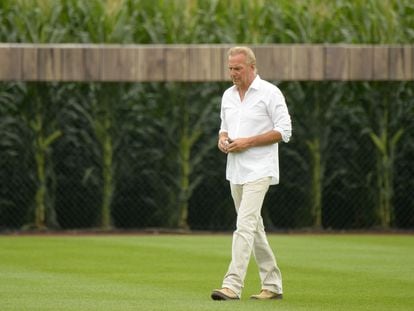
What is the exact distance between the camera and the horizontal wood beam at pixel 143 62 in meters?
16.0

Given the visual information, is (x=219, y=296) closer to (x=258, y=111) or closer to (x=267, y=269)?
(x=267, y=269)

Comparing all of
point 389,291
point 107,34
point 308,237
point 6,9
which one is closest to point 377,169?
point 308,237

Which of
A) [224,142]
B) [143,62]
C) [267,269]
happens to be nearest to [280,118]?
[224,142]

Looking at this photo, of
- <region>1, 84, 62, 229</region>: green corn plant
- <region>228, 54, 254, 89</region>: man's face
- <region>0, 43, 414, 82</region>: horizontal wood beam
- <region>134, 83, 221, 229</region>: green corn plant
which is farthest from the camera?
<region>134, 83, 221, 229</region>: green corn plant

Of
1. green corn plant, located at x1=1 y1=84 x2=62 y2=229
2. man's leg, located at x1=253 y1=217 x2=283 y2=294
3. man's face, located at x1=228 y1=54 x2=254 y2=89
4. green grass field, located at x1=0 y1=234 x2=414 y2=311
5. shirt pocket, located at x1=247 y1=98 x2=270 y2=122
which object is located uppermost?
man's face, located at x1=228 y1=54 x2=254 y2=89

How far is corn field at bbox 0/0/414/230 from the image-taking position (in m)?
16.9

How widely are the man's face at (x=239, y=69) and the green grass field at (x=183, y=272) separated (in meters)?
1.55

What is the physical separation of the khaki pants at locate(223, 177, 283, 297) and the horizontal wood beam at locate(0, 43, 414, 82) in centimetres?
701

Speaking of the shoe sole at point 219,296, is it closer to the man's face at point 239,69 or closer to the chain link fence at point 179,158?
the man's face at point 239,69

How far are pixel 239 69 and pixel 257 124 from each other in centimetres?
41

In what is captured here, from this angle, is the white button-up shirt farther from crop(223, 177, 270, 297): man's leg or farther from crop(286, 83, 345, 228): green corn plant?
crop(286, 83, 345, 228): green corn plant

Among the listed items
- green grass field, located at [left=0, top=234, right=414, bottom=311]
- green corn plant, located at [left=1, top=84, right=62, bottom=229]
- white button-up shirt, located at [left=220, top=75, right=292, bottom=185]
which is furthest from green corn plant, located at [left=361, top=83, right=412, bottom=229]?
white button-up shirt, located at [left=220, top=75, right=292, bottom=185]

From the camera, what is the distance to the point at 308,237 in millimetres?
16109

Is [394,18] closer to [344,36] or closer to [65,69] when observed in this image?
[344,36]
